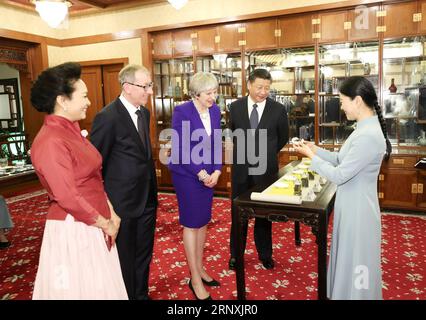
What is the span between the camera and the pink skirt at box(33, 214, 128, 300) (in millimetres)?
1637

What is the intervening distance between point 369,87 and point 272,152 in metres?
1.24

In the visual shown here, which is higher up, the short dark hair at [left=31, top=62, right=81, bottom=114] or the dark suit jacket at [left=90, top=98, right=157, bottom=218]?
the short dark hair at [left=31, top=62, right=81, bottom=114]

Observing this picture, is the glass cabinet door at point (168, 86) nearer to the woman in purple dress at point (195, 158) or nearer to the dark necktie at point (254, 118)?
the dark necktie at point (254, 118)

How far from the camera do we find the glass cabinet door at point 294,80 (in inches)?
211

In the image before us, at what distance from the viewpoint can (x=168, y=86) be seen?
6.49 metres

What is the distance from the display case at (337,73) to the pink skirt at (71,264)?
430cm

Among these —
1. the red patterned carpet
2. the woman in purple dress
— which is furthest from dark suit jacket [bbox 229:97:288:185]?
the red patterned carpet

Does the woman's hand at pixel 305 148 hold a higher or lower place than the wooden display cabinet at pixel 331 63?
lower

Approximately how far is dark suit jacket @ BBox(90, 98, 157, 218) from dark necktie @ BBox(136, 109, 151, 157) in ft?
0.20

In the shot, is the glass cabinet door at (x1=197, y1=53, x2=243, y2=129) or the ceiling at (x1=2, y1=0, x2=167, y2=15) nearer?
the glass cabinet door at (x1=197, y1=53, x2=243, y2=129)

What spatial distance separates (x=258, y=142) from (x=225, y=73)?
308 cm

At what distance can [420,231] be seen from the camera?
13.4ft

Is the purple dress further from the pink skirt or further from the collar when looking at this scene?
the pink skirt

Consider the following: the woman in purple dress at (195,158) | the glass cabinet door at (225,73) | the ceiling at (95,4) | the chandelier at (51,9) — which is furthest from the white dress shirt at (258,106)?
the ceiling at (95,4)
